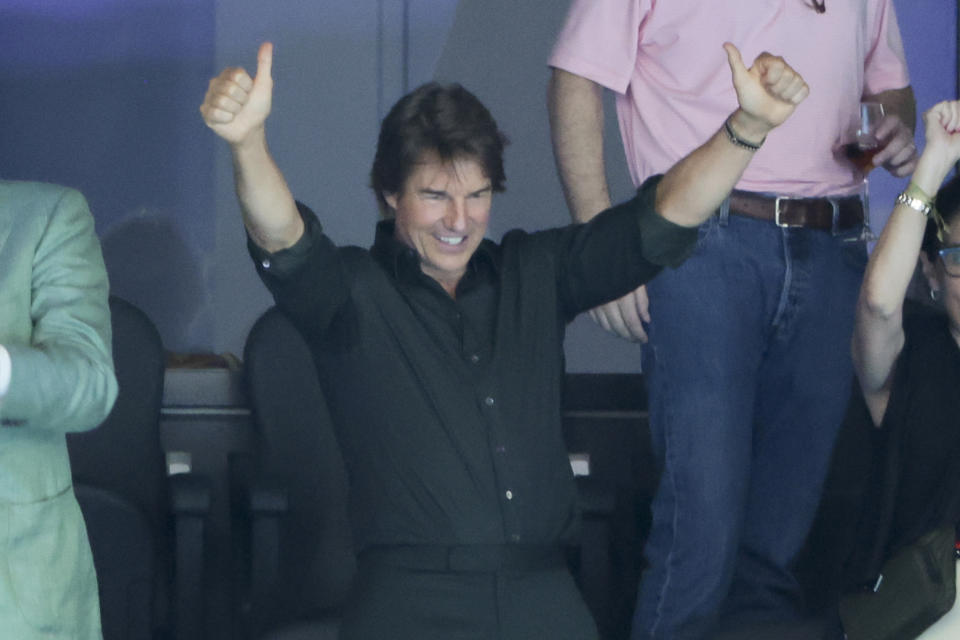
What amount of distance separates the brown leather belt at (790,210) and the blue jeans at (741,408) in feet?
0.05

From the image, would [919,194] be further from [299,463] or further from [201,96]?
[201,96]

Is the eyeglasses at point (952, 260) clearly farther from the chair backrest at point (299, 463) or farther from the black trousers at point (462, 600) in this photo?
the chair backrest at point (299, 463)

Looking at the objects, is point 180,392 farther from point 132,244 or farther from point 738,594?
point 738,594

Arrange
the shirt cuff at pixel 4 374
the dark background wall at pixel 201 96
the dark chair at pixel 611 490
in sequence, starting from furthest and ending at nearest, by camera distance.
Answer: the dark background wall at pixel 201 96 → the dark chair at pixel 611 490 → the shirt cuff at pixel 4 374

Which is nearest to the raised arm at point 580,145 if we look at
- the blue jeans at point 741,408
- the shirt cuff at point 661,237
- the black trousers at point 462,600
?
the blue jeans at point 741,408

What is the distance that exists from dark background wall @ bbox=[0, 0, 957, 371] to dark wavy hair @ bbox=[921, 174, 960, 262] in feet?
5.01

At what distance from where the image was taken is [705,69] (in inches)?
87.0

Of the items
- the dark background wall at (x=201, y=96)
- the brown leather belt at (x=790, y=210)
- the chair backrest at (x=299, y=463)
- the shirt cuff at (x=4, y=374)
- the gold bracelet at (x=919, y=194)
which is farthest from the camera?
the dark background wall at (x=201, y=96)

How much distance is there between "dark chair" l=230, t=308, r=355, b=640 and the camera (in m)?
2.32

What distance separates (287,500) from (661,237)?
866 millimetres

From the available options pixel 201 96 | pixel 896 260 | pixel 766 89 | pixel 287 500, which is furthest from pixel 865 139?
pixel 201 96

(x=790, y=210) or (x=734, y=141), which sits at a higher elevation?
(x=734, y=141)

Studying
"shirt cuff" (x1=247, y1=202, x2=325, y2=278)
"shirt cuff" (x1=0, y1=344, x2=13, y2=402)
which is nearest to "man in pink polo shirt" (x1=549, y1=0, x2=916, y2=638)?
"shirt cuff" (x1=247, y1=202, x2=325, y2=278)

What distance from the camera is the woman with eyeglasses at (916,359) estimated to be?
6.54 feet
